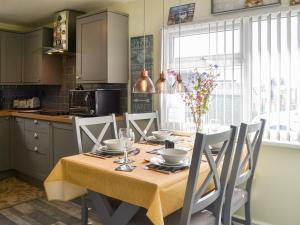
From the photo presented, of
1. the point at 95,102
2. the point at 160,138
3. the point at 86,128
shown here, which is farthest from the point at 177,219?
the point at 95,102

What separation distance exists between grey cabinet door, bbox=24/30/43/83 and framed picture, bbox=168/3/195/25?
2.06m

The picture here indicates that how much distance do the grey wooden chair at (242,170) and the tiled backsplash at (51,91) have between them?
2.43m

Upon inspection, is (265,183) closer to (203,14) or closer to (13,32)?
(203,14)

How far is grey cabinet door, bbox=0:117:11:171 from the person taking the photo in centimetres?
405

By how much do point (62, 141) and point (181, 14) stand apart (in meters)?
1.90

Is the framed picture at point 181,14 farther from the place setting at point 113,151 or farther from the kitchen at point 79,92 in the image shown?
the place setting at point 113,151

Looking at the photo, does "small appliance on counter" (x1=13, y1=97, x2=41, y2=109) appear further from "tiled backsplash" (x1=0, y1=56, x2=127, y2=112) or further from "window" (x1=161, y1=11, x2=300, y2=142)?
"window" (x1=161, y1=11, x2=300, y2=142)

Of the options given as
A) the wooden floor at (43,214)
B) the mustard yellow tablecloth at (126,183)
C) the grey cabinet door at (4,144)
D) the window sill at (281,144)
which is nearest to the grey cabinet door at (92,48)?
the grey cabinet door at (4,144)

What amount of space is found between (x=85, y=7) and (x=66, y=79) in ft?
3.77

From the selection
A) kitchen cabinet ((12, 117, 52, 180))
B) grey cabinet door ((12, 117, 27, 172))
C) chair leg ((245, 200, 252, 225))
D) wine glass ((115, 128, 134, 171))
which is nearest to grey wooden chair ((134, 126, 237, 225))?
wine glass ((115, 128, 134, 171))

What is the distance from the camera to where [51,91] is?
464 cm

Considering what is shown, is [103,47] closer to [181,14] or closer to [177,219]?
[181,14]

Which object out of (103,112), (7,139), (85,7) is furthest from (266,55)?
(7,139)

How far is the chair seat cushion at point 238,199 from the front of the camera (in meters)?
1.97
